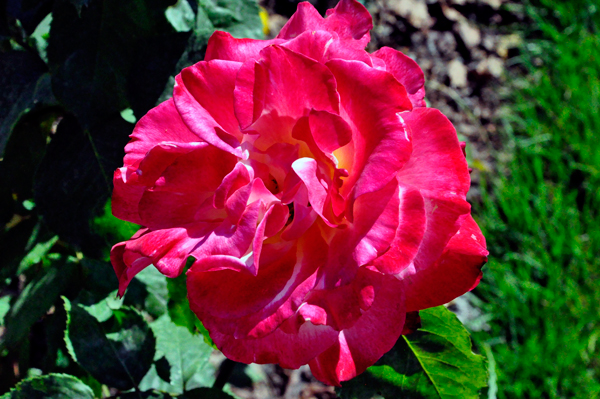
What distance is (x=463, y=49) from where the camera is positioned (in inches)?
97.0

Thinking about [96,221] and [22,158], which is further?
[22,158]

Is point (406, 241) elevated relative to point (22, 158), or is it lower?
elevated

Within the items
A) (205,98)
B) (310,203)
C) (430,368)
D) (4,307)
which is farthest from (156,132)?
(4,307)

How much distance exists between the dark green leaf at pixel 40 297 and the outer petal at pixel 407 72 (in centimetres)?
64

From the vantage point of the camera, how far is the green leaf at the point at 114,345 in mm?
738

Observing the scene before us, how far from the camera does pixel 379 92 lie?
45 centimetres

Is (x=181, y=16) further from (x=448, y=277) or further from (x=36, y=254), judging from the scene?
(x=448, y=277)

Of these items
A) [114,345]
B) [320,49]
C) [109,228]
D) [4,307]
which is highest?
[320,49]

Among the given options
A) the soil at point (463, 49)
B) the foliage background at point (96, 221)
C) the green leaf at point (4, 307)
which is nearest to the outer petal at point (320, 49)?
the foliage background at point (96, 221)

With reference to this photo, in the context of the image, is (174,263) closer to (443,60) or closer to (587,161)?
(587,161)

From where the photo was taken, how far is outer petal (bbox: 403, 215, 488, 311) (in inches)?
18.5

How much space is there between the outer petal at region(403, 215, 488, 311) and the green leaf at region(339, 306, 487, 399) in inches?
4.1

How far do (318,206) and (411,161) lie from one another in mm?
98

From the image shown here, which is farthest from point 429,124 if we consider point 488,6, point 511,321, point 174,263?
point 488,6
